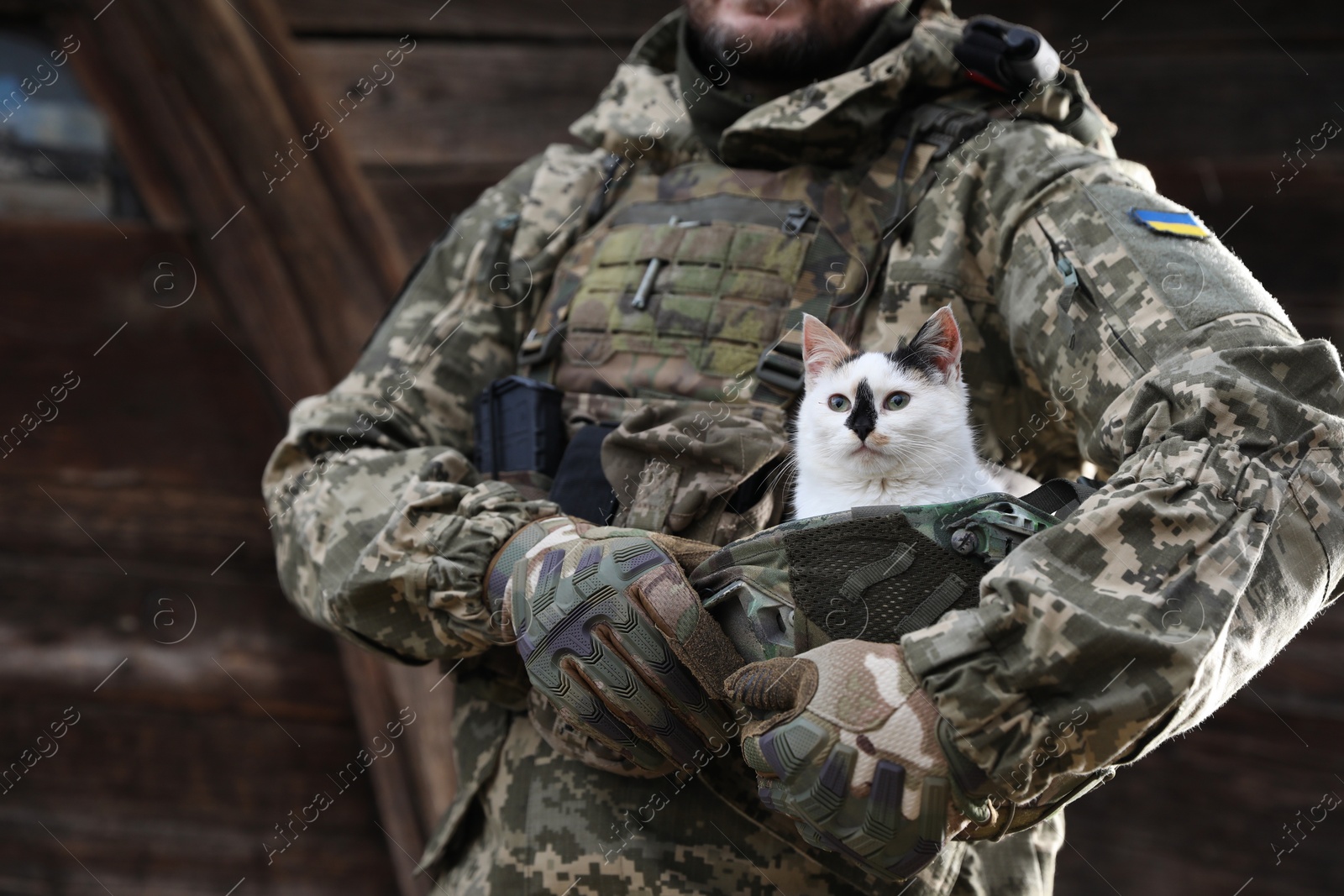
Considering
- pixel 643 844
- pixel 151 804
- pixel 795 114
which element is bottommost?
pixel 151 804

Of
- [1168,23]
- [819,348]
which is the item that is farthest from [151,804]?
[1168,23]

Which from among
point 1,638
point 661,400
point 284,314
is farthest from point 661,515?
point 1,638

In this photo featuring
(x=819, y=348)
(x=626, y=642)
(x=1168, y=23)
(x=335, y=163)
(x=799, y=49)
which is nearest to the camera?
(x=626, y=642)

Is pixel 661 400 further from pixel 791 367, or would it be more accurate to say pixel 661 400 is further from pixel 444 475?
pixel 444 475

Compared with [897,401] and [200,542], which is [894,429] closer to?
[897,401]

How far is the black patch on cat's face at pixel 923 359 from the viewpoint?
1.16 meters

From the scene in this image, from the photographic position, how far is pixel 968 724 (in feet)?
2.85

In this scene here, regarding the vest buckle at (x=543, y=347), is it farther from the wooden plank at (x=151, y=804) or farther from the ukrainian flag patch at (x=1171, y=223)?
the wooden plank at (x=151, y=804)

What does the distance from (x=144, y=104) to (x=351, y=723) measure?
1448 mm

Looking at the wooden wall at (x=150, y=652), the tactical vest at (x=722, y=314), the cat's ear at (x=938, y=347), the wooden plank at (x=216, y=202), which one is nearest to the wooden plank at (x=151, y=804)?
the wooden wall at (x=150, y=652)

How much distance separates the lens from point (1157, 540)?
0.91 m

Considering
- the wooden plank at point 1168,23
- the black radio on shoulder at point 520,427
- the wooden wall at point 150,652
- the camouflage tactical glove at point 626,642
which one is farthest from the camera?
the wooden wall at point 150,652

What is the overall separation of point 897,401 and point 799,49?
0.61m

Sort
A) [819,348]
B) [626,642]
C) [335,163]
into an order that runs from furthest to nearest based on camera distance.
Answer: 1. [335,163]
2. [819,348]
3. [626,642]
